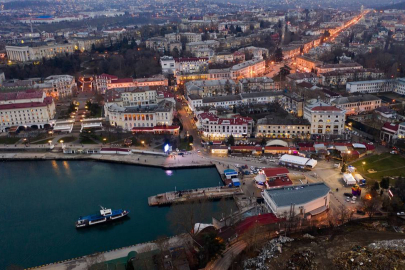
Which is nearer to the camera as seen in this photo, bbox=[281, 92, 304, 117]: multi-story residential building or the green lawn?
the green lawn

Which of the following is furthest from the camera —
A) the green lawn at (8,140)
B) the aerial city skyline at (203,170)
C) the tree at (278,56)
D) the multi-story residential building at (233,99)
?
the tree at (278,56)

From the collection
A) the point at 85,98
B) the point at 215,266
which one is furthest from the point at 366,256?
the point at 85,98

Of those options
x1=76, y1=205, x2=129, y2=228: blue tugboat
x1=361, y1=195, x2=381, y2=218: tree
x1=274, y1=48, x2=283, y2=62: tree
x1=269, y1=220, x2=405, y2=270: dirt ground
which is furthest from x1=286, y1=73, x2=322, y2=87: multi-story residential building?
x1=76, y1=205, x2=129, y2=228: blue tugboat

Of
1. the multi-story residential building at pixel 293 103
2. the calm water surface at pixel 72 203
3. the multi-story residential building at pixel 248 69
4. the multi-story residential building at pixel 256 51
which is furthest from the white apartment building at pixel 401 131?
the multi-story residential building at pixel 256 51

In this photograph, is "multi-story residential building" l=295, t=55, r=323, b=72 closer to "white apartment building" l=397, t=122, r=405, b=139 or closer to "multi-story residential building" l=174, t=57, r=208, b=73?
"multi-story residential building" l=174, t=57, r=208, b=73

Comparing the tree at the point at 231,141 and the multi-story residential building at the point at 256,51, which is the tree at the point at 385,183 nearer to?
the tree at the point at 231,141
